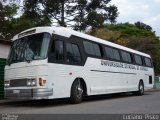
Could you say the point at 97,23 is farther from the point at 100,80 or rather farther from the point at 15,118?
the point at 15,118

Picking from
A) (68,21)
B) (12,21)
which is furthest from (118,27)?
(68,21)

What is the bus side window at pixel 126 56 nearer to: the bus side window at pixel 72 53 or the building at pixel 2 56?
the bus side window at pixel 72 53

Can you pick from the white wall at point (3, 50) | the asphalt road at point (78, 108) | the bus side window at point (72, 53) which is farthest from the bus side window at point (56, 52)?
the white wall at point (3, 50)

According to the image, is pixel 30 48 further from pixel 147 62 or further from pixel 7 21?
→ pixel 7 21

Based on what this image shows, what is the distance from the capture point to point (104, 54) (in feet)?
64.6

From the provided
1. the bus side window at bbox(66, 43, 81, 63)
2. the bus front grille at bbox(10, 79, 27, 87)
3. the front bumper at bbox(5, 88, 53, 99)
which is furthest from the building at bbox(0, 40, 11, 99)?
the bus side window at bbox(66, 43, 81, 63)

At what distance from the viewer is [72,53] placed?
1631cm

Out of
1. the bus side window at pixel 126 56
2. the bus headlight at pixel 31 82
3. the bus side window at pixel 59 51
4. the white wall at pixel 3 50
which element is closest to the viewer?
the bus headlight at pixel 31 82

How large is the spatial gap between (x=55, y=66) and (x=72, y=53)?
1.61 metres

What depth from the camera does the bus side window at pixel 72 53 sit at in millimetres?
15980

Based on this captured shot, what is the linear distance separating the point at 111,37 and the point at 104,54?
86.4ft

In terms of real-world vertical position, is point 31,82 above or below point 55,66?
below

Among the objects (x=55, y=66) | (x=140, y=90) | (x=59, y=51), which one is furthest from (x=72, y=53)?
(x=140, y=90)

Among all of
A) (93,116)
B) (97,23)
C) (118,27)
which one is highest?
(118,27)
